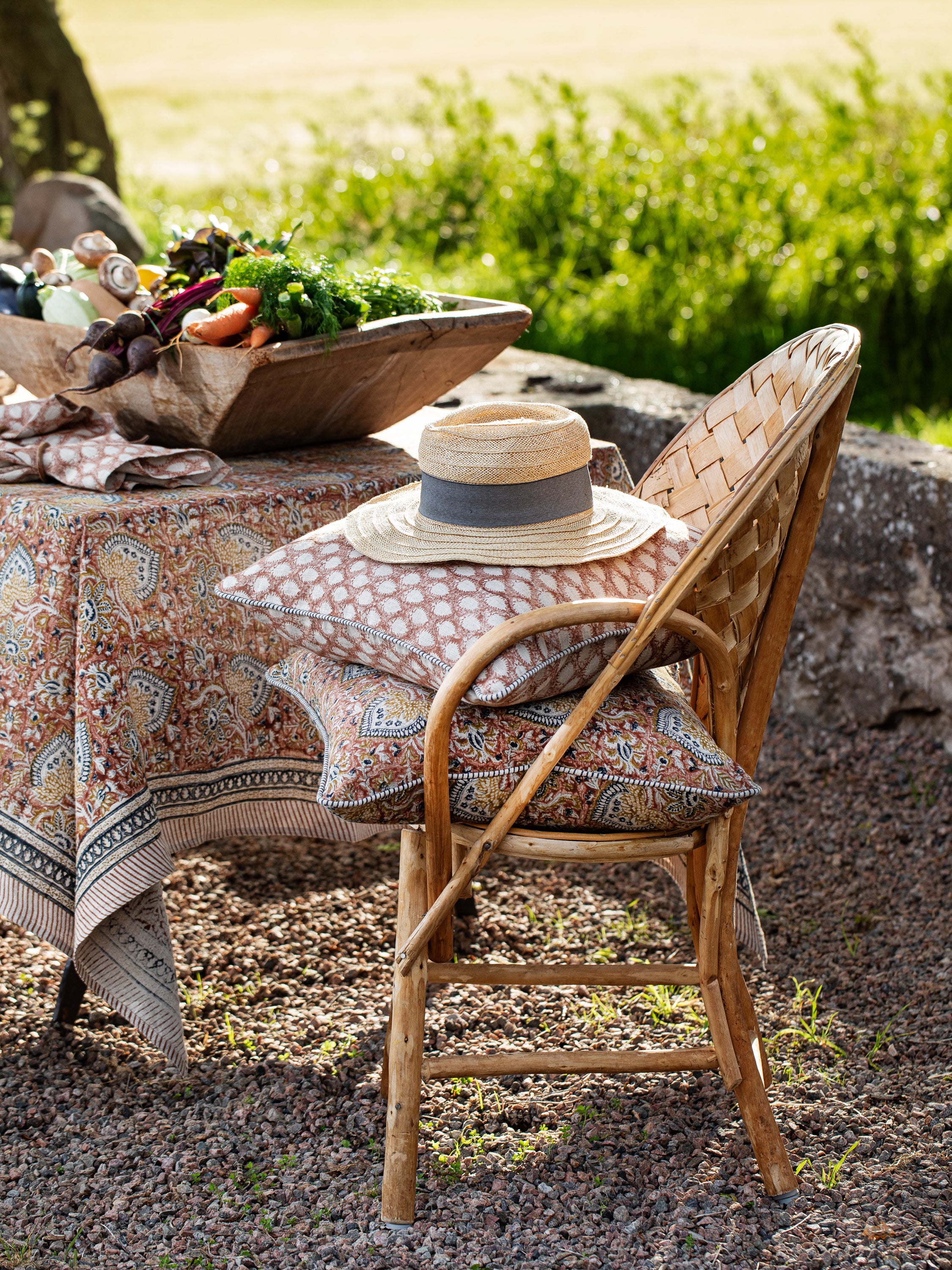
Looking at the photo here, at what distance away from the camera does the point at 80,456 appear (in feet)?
7.36

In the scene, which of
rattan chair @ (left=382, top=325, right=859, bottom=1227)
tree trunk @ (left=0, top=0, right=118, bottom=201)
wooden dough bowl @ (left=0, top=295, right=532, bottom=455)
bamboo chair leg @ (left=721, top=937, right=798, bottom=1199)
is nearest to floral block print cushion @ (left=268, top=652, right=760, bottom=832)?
rattan chair @ (left=382, top=325, right=859, bottom=1227)

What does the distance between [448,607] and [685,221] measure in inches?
173

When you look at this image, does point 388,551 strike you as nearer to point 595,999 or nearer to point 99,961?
point 99,961

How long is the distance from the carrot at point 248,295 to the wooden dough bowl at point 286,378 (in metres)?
0.10

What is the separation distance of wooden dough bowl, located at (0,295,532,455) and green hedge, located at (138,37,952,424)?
2.57m

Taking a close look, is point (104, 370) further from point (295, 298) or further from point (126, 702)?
point (126, 702)

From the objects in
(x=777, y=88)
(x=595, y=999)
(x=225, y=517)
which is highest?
(x=777, y=88)

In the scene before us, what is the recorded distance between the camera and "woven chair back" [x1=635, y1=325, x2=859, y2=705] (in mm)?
1736

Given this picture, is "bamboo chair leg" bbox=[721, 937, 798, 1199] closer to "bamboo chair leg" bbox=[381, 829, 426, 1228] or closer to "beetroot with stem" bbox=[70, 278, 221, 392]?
"bamboo chair leg" bbox=[381, 829, 426, 1228]

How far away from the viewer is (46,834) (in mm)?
2141

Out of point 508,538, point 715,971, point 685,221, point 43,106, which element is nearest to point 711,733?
point 715,971

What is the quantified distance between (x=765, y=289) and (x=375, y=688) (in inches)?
152

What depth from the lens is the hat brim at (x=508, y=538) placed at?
181cm

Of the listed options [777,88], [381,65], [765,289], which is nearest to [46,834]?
[765,289]
